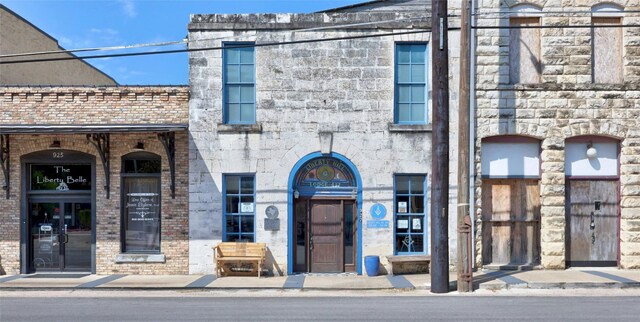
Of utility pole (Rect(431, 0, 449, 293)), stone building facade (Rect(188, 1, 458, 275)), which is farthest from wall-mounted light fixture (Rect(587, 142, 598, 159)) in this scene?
utility pole (Rect(431, 0, 449, 293))

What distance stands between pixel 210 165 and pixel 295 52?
12.4ft

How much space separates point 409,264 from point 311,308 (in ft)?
15.2

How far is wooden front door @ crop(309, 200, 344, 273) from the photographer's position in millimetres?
15047

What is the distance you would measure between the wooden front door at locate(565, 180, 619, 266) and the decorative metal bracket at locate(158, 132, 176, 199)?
10.7 metres

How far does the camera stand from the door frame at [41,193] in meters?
15.0

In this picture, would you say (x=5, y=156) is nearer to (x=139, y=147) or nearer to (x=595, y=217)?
(x=139, y=147)

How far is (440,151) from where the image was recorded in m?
12.4

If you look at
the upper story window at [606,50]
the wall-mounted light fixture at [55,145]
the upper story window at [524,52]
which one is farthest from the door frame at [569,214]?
the wall-mounted light fixture at [55,145]

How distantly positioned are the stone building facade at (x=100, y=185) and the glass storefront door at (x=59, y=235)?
27 mm

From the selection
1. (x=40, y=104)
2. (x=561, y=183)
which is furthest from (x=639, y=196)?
(x=40, y=104)

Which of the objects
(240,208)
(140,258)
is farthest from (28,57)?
(240,208)

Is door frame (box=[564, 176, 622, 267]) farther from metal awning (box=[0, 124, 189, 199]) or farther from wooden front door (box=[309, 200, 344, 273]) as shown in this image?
metal awning (box=[0, 124, 189, 199])

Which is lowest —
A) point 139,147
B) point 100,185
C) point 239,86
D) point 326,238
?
point 326,238

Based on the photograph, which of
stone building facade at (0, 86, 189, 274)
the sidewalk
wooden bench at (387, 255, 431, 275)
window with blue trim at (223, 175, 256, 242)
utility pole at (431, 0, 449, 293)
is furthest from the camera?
window with blue trim at (223, 175, 256, 242)
